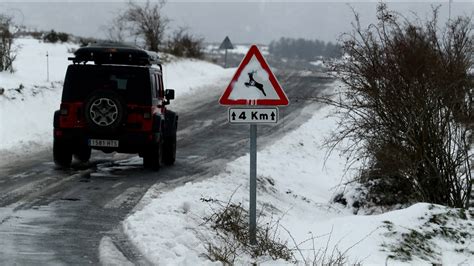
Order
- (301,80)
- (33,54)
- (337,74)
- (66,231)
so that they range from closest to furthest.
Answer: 1. (66,231)
2. (337,74)
3. (33,54)
4. (301,80)

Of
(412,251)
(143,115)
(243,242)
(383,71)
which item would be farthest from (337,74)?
(243,242)

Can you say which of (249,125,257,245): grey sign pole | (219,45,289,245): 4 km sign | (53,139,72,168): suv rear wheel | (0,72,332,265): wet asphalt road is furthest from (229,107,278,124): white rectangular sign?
(53,139,72,168): suv rear wheel

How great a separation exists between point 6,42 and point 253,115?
49.7 feet

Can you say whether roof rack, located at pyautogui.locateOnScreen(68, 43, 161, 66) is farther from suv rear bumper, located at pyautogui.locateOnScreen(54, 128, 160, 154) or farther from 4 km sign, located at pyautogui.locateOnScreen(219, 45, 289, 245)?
4 km sign, located at pyautogui.locateOnScreen(219, 45, 289, 245)

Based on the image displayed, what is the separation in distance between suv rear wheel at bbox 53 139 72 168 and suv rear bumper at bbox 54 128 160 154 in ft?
0.61

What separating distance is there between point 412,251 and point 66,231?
3774mm

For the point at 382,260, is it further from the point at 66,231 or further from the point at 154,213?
the point at 66,231

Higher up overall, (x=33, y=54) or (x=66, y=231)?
(x=33, y=54)

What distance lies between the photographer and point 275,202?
35.6ft

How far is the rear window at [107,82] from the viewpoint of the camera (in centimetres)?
1125

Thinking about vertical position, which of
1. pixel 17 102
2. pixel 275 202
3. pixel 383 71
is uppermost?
pixel 383 71

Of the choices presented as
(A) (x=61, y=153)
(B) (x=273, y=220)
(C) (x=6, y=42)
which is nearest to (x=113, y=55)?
(A) (x=61, y=153)

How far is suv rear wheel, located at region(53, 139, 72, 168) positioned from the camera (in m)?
11.6

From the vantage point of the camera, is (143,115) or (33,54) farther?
(33,54)
